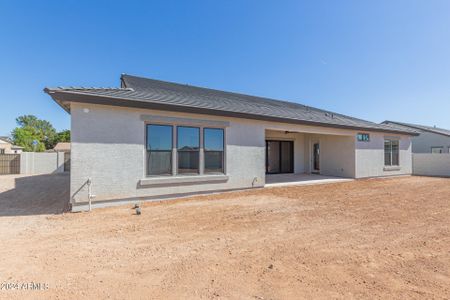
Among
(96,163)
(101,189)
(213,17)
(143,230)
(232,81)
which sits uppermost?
(213,17)

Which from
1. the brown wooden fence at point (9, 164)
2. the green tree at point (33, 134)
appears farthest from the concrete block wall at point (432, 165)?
the green tree at point (33, 134)

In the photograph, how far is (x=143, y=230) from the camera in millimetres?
4602

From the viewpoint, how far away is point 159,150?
7.33 meters

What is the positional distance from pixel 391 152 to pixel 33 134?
231ft

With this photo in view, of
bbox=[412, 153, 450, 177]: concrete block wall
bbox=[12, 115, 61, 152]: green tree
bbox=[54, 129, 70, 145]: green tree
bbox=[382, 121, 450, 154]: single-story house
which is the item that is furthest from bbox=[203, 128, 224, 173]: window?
bbox=[54, 129, 70, 145]: green tree

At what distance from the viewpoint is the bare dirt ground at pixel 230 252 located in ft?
8.22

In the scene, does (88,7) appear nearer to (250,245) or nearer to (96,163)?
(96,163)

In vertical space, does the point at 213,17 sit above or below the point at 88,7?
above

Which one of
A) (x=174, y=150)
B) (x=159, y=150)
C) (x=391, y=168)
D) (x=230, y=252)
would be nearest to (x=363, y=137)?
(x=391, y=168)

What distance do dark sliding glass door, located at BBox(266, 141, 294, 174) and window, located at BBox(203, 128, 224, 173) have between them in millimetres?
7305

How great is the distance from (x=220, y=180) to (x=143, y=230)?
4188 millimetres

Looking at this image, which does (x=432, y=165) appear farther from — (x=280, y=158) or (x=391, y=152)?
(x=280, y=158)

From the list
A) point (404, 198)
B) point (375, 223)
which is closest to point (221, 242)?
point (375, 223)

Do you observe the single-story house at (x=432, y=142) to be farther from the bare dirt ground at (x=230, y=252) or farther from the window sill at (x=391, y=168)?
the bare dirt ground at (x=230, y=252)
